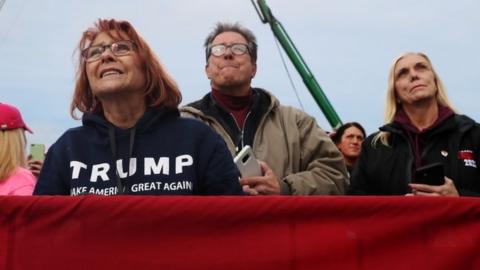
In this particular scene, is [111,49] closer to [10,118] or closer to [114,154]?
[114,154]

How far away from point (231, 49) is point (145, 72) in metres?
0.93

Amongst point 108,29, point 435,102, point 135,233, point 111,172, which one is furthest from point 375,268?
point 435,102

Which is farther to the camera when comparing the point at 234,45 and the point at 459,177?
the point at 234,45

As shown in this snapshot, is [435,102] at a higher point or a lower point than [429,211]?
higher

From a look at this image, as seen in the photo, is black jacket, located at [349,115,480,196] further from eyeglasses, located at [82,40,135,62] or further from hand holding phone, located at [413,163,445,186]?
eyeglasses, located at [82,40,135,62]

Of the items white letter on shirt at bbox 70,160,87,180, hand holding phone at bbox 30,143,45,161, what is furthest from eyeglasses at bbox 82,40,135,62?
hand holding phone at bbox 30,143,45,161

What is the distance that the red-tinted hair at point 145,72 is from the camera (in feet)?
8.83

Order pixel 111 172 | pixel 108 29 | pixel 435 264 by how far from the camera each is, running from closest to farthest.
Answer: pixel 435 264 < pixel 111 172 < pixel 108 29

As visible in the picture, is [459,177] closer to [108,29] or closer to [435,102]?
[435,102]

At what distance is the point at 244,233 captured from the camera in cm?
215

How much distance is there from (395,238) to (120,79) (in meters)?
1.12

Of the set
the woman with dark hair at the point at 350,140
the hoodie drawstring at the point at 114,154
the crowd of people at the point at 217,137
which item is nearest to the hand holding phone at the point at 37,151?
the crowd of people at the point at 217,137

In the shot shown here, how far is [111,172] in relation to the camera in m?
2.50

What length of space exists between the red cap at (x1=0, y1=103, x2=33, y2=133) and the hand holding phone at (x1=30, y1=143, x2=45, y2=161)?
3.34 feet
